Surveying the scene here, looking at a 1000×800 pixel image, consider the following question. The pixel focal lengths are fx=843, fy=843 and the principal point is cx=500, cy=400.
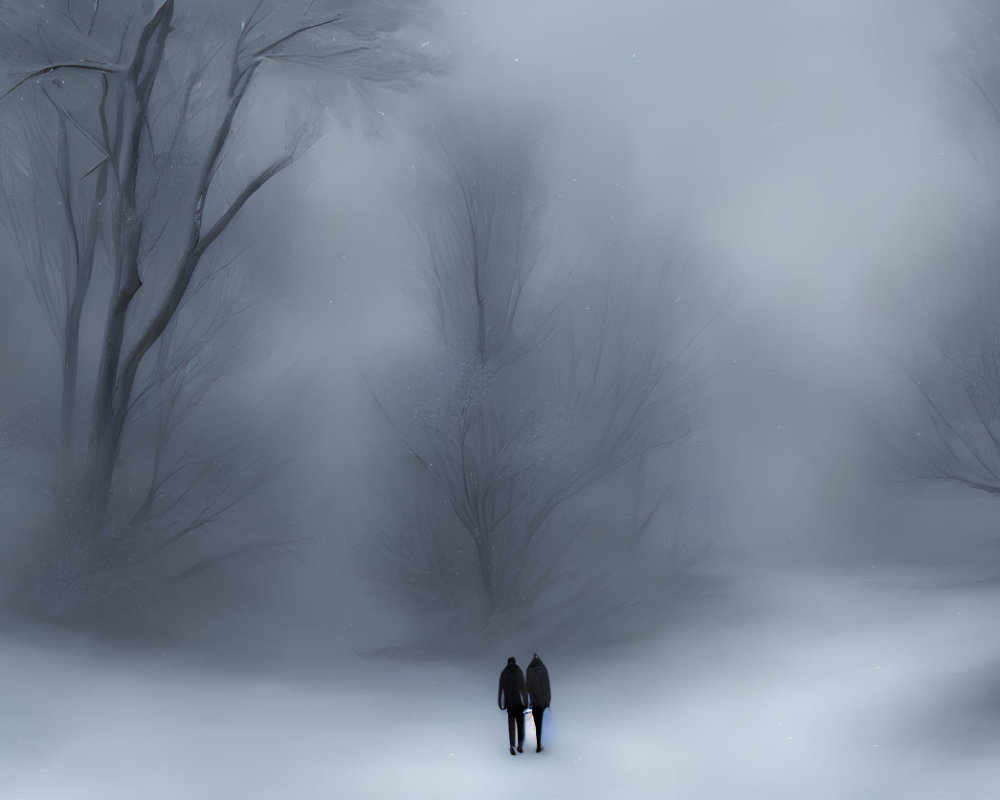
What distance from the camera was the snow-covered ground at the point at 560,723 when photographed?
21.9 ft

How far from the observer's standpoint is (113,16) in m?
10.7

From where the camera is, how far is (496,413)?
11320mm

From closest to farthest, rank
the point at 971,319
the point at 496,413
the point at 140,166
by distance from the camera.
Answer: the point at 496,413, the point at 140,166, the point at 971,319

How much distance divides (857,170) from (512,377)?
54.8 feet

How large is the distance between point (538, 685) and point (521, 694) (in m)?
0.16

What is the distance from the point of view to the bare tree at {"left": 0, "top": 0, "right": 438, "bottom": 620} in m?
10.5

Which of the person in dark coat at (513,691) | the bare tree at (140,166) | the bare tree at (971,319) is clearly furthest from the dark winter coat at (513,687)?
the bare tree at (971,319)

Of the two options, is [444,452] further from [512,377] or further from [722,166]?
[722,166]

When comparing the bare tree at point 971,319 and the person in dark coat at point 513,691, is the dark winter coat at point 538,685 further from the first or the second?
the bare tree at point 971,319

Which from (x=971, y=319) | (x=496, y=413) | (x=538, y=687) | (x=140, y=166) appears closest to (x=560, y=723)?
(x=538, y=687)

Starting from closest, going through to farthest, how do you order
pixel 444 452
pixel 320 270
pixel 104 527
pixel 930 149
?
pixel 104 527 → pixel 444 452 → pixel 320 270 → pixel 930 149

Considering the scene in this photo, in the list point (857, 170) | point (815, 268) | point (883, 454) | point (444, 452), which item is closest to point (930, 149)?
point (857, 170)

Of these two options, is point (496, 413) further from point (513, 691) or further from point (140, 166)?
point (140, 166)

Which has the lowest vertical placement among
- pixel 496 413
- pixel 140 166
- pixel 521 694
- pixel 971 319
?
→ pixel 521 694
